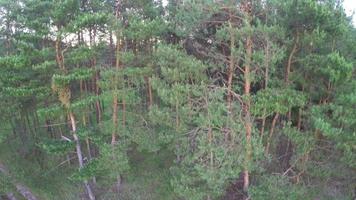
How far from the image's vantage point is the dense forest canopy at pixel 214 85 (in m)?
10.4

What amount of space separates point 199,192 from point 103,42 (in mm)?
6522

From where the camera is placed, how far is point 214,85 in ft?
36.1

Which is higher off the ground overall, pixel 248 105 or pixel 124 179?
pixel 248 105

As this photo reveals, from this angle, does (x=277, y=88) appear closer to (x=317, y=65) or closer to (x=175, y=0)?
(x=317, y=65)

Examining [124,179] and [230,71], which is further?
[124,179]

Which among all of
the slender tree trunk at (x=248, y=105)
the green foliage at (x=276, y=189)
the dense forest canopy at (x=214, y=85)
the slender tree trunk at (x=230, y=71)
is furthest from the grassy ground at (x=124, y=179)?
the slender tree trunk at (x=230, y=71)

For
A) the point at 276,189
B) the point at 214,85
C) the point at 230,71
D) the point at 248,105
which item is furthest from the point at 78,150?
the point at 276,189

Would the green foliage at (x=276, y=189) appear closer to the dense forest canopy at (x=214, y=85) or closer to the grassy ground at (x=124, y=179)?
the dense forest canopy at (x=214, y=85)

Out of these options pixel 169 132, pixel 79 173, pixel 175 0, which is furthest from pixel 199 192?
pixel 175 0

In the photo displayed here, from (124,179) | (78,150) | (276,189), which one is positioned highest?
(78,150)

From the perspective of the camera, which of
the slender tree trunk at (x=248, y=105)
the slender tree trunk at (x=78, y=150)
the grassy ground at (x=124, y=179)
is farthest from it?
the grassy ground at (x=124, y=179)

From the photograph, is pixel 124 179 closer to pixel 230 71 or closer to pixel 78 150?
pixel 78 150

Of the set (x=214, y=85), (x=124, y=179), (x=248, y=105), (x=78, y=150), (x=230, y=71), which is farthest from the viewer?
(x=124, y=179)

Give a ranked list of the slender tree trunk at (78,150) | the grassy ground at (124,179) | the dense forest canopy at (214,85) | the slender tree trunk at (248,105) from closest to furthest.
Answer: the dense forest canopy at (214,85), the slender tree trunk at (248,105), the slender tree trunk at (78,150), the grassy ground at (124,179)
